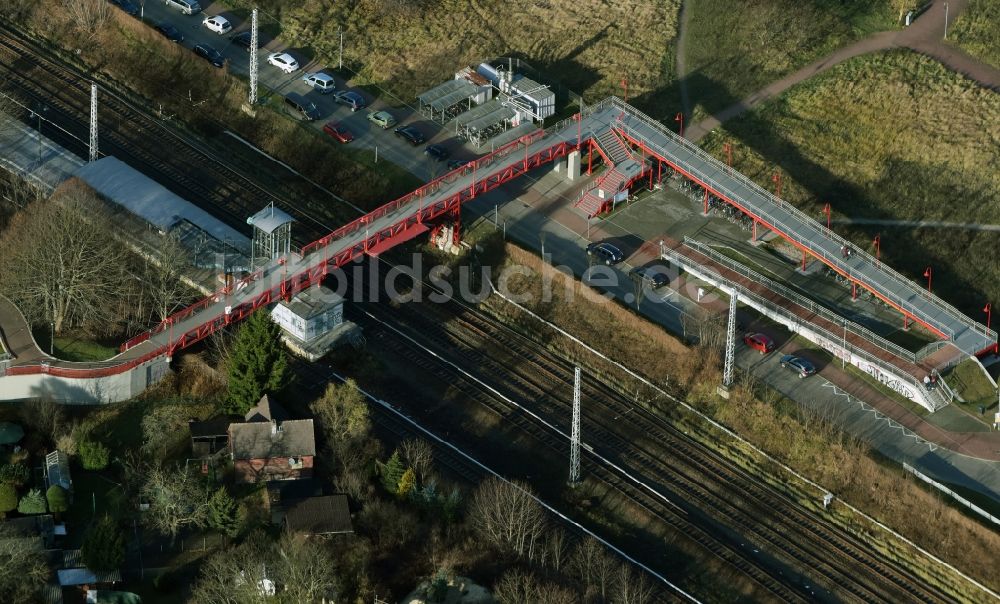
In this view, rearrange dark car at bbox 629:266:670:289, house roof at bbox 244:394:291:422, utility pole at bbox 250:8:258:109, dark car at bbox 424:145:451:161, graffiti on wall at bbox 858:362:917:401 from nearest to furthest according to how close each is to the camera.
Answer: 1. house roof at bbox 244:394:291:422
2. graffiti on wall at bbox 858:362:917:401
3. dark car at bbox 629:266:670:289
4. dark car at bbox 424:145:451:161
5. utility pole at bbox 250:8:258:109

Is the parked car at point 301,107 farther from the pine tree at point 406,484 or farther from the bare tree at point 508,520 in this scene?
the bare tree at point 508,520

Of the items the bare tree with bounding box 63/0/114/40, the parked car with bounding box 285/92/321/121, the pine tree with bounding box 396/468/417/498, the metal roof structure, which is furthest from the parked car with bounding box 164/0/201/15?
the pine tree with bounding box 396/468/417/498

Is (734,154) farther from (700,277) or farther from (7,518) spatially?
(7,518)

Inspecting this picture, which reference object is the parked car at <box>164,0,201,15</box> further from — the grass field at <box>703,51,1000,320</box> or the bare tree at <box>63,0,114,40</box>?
the grass field at <box>703,51,1000,320</box>

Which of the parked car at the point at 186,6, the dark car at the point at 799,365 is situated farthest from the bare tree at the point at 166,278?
the dark car at the point at 799,365

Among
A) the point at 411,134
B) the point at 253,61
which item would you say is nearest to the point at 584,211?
the point at 411,134

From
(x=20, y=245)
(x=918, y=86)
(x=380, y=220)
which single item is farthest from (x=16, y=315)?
(x=918, y=86)

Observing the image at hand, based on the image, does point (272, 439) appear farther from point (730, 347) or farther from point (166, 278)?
point (730, 347)
